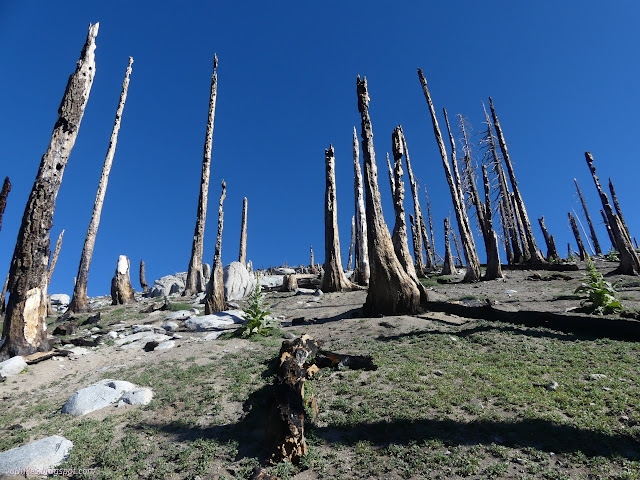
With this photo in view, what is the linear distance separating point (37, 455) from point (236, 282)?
16.5m

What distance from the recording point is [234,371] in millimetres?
6777

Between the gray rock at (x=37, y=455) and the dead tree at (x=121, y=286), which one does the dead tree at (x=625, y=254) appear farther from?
the dead tree at (x=121, y=286)

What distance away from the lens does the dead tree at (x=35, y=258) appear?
8.33 metres

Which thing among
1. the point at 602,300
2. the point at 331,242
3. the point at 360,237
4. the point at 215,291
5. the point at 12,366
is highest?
the point at 360,237

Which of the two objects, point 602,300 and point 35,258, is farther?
point 602,300

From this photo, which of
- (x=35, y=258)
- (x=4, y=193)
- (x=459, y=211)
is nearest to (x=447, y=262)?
(x=459, y=211)

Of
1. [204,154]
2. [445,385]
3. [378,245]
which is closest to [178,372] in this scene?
[445,385]


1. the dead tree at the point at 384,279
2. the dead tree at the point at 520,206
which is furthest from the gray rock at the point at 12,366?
the dead tree at the point at 520,206

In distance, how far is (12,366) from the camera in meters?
7.49

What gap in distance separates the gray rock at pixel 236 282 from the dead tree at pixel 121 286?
539 centimetres

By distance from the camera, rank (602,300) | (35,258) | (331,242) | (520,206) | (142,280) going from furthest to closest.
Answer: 1. (142,280)
2. (520,206)
3. (331,242)
4. (602,300)
5. (35,258)

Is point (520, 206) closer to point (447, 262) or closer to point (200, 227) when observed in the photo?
point (447, 262)

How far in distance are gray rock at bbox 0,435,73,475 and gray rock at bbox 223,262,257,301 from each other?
589 inches

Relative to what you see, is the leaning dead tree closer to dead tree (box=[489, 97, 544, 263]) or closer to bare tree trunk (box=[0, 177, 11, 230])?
dead tree (box=[489, 97, 544, 263])
